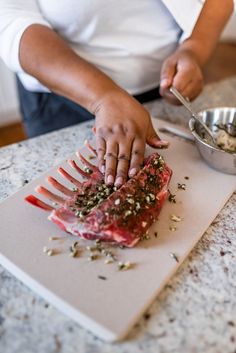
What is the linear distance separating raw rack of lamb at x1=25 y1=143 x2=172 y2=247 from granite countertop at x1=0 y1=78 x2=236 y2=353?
0.10 m

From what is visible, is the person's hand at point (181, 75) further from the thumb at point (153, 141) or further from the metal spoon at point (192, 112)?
the thumb at point (153, 141)

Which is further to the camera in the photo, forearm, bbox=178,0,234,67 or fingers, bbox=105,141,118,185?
forearm, bbox=178,0,234,67

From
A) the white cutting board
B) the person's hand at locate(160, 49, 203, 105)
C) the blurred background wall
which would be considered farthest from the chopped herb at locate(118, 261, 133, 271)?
the blurred background wall

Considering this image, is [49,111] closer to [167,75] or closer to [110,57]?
[110,57]

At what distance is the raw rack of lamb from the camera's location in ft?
1.94

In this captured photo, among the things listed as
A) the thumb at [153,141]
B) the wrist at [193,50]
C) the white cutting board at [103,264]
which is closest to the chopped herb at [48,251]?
the white cutting board at [103,264]

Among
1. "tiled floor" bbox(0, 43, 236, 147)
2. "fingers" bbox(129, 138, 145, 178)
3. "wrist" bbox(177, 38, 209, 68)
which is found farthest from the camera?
"tiled floor" bbox(0, 43, 236, 147)

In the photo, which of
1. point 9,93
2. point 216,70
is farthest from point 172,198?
point 9,93

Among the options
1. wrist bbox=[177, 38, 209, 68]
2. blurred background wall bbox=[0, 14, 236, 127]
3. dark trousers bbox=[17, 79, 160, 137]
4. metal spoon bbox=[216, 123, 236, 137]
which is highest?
wrist bbox=[177, 38, 209, 68]

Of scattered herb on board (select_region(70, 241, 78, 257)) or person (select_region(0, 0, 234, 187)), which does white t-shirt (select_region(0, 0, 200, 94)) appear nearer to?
person (select_region(0, 0, 234, 187))

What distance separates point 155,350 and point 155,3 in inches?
29.7

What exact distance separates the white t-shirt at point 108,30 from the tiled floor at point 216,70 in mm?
1008

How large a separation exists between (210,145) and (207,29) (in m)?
0.38

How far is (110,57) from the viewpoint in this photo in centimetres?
94
